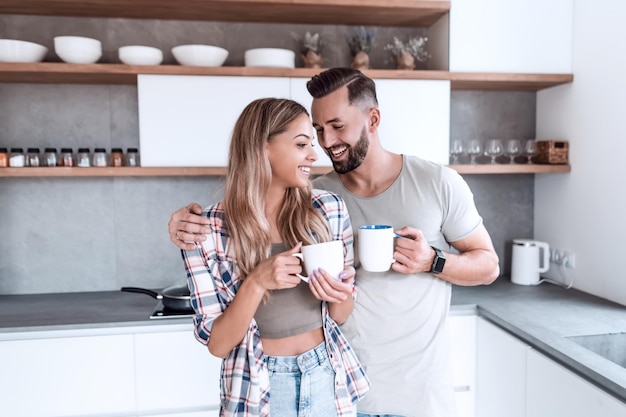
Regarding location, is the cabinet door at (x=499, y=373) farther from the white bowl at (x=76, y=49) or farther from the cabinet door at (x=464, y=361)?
the white bowl at (x=76, y=49)

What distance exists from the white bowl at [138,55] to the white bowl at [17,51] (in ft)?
1.12

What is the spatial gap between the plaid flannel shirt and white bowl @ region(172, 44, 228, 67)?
1072 millimetres

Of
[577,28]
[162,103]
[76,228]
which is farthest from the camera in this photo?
[76,228]

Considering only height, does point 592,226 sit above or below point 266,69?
below

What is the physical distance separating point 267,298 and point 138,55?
1349 millimetres

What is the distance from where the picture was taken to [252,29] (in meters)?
2.29

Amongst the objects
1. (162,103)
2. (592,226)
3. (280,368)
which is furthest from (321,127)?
(592,226)

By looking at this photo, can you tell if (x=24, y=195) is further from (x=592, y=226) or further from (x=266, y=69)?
(x=592, y=226)

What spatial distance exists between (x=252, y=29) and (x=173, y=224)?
1.49 meters

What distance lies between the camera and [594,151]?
2.03 m

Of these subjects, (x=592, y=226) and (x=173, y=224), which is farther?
(x=592, y=226)

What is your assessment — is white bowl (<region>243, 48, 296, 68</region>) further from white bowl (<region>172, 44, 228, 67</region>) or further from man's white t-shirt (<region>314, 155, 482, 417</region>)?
man's white t-shirt (<region>314, 155, 482, 417</region>)

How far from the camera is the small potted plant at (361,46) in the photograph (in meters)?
2.11

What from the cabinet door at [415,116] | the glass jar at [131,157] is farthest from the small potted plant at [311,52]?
the glass jar at [131,157]
